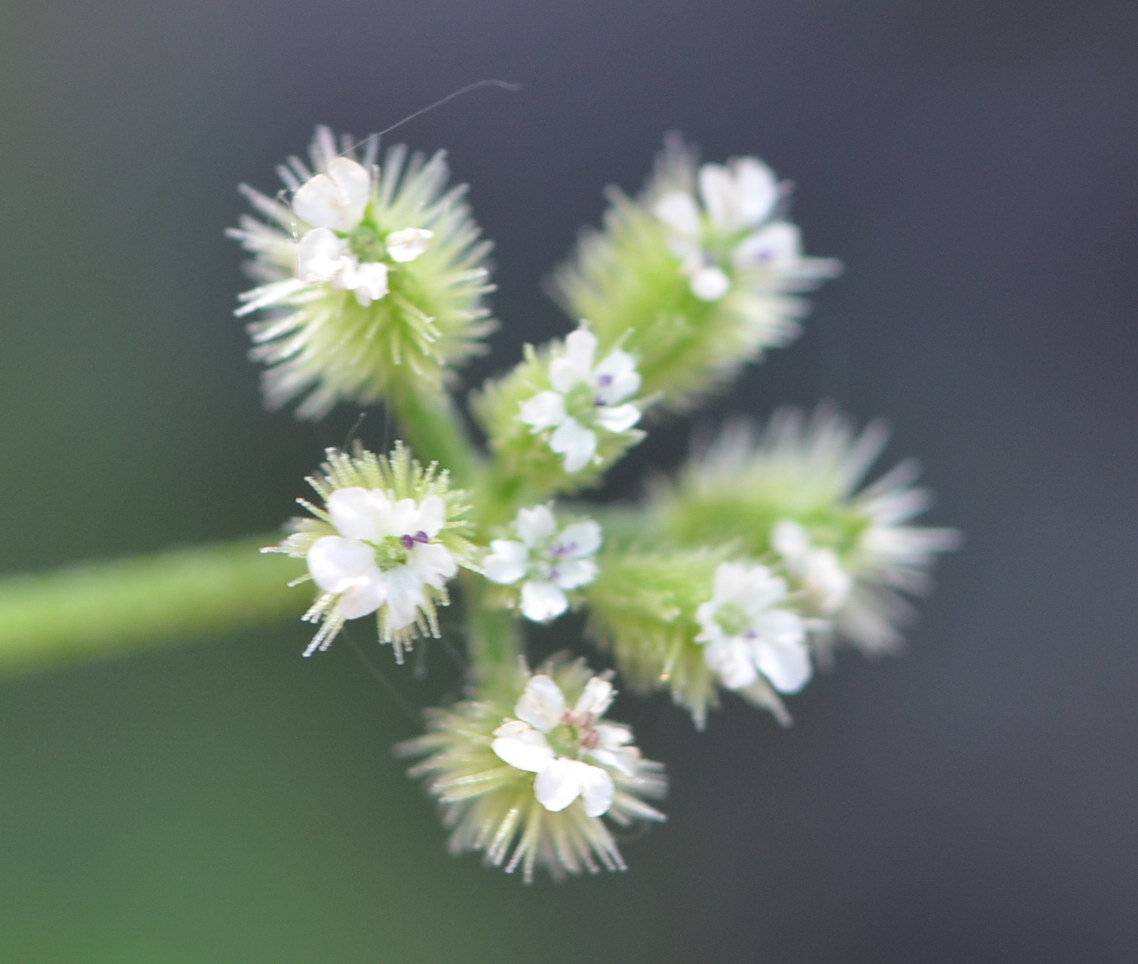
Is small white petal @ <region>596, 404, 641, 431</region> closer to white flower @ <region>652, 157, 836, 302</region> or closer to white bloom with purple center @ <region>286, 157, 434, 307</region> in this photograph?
white bloom with purple center @ <region>286, 157, 434, 307</region>

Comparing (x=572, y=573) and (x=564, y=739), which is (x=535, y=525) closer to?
(x=572, y=573)

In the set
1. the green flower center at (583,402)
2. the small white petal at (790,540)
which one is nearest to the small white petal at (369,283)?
the green flower center at (583,402)

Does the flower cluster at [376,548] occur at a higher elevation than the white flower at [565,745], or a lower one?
higher

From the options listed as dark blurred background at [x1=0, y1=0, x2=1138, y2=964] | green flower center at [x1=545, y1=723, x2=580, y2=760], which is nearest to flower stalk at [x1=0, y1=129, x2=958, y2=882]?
green flower center at [x1=545, y1=723, x2=580, y2=760]

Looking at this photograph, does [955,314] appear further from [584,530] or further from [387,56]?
[584,530]

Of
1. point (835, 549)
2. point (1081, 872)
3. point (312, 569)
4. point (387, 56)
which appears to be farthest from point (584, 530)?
point (1081, 872)

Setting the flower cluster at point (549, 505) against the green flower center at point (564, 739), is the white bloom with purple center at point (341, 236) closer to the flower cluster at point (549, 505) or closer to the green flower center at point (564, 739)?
the flower cluster at point (549, 505)

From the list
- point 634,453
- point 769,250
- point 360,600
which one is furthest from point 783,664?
point 634,453
